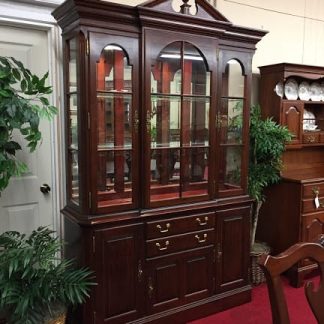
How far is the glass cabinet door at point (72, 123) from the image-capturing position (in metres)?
2.35

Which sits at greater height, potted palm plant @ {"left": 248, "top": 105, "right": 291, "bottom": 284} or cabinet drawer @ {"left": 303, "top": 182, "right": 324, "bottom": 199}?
potted palm plant @ {"left": 248, "top": 105, "right": 291, "bottom": 284}

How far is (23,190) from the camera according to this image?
2631 mm

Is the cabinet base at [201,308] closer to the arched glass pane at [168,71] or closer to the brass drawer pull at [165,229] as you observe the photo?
the brass drawer pull at [165,229]

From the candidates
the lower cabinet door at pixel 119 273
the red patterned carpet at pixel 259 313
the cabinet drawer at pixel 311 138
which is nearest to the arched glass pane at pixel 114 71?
the lower cabinet door at pixel 119 273

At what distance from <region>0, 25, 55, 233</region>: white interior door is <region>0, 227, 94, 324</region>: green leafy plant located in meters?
0.36

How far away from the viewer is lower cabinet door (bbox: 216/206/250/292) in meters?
2.83

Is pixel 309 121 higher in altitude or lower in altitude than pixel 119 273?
higher

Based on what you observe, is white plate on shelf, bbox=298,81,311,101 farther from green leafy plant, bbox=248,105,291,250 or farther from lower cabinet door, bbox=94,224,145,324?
lower cabinet door, bbox=94,224,145,324

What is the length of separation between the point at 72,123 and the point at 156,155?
0.62 metres

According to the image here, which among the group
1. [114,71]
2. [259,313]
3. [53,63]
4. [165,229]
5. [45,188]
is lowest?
[259,313]

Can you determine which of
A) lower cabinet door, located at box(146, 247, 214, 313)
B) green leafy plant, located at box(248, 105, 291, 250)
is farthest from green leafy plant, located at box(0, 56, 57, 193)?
green leafy plant, located at box(248, 105, 291, 250)

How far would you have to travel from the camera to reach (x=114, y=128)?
241cm

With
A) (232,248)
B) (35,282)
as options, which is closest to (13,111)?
(35,282)

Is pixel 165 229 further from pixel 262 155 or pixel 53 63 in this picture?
pixel 53 63
